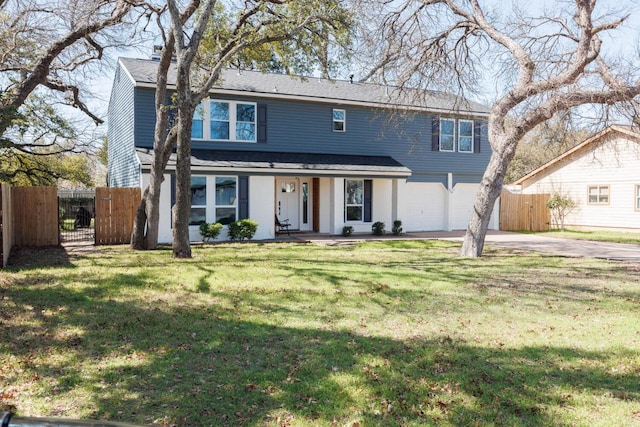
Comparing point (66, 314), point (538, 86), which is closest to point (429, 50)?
point (538, 86)

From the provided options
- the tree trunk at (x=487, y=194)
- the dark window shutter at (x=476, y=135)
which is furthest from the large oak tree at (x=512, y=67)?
the dark window shutter at (x=476, y=135)

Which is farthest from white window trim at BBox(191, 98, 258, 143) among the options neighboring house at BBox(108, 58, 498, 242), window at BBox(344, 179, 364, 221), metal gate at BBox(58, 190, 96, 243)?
metal gate at BBox(58, 190, 96, 243)

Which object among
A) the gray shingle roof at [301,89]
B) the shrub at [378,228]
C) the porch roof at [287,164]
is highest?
the gray shingle roof at [301,89]

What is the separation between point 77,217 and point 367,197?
41.4 ft

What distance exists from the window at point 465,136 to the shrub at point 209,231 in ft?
40.5

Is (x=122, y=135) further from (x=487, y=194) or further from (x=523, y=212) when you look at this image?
(x=523, y=212)

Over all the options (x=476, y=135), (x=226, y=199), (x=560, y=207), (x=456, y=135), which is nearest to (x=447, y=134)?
(x=456, y=135)

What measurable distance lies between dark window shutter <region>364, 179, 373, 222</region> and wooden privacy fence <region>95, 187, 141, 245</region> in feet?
29.5

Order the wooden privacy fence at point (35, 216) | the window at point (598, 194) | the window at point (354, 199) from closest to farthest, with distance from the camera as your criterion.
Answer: the wooden privacy fence at point (35, 216) < the window at point (354, 199) < the window at point (598, 194)

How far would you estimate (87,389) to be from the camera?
13.4 feet

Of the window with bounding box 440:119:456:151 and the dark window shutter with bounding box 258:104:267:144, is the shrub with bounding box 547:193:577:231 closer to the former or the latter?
the window with bounding box 440:119:456:151

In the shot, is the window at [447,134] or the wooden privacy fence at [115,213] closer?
the wooden privacy fence at [115,213]

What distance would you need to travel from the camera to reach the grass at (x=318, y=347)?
3.79 m

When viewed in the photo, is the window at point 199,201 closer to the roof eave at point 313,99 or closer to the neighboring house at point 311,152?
the neighboring house at point 311,152
